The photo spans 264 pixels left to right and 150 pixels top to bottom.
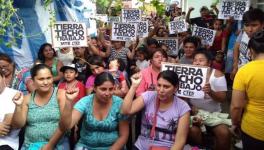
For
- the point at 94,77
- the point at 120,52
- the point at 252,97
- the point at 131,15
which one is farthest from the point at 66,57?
the point at 252,97

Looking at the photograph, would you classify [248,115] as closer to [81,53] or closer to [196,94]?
[196,94]

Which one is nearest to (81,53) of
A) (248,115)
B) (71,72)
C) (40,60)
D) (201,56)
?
(40,60)

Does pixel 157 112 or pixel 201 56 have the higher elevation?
pixel 201 56

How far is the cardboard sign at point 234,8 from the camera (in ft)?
22.1

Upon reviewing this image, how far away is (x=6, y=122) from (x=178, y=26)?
222 inches

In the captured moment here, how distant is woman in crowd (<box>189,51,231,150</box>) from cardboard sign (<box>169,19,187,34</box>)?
399 cm

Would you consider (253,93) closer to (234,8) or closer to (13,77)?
(13,77)

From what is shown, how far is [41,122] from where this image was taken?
356 cm

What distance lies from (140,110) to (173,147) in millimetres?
540

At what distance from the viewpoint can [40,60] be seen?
5.74 metres

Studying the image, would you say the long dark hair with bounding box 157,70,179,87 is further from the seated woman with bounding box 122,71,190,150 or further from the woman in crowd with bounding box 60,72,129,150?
the woman in crowd with bounding box 60,72,129,150

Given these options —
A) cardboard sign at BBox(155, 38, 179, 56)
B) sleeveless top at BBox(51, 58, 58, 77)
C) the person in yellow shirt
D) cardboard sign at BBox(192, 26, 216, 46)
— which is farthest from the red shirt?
cardboard sign at BBox(192, 26, 216, 46)

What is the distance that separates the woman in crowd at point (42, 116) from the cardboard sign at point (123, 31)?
349 cm

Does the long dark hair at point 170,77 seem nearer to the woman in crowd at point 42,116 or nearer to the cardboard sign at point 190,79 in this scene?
the cardboard sign at point 190,79
